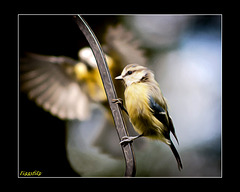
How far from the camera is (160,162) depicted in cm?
184

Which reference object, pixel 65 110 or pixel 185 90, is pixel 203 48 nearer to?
pixel 185 90

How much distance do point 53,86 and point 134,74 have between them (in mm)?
582

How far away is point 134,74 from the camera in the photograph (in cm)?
182

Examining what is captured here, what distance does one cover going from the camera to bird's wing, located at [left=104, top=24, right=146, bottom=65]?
1845mm

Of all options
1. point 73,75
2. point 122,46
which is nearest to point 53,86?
point 73,75

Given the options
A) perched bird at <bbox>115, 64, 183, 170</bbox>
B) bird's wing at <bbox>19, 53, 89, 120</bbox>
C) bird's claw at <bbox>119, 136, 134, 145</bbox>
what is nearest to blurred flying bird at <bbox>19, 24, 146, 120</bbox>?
bird's wing at <bbox>19, 53, 89, 120</bbox>

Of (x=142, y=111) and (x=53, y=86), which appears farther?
(x=53, y=86)

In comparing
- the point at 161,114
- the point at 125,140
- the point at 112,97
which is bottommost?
the point at 125,140

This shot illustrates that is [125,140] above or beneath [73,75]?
beneath

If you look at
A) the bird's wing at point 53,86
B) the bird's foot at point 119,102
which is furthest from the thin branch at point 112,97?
the bird's wing at point 53,86

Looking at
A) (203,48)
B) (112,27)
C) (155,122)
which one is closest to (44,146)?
(155,122)

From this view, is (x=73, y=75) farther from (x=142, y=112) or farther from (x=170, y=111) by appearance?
(x=170, y=111)

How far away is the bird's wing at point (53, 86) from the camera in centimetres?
186

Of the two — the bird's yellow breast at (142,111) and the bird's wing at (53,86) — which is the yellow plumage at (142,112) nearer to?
the bird's yellow breast at (142,111)
